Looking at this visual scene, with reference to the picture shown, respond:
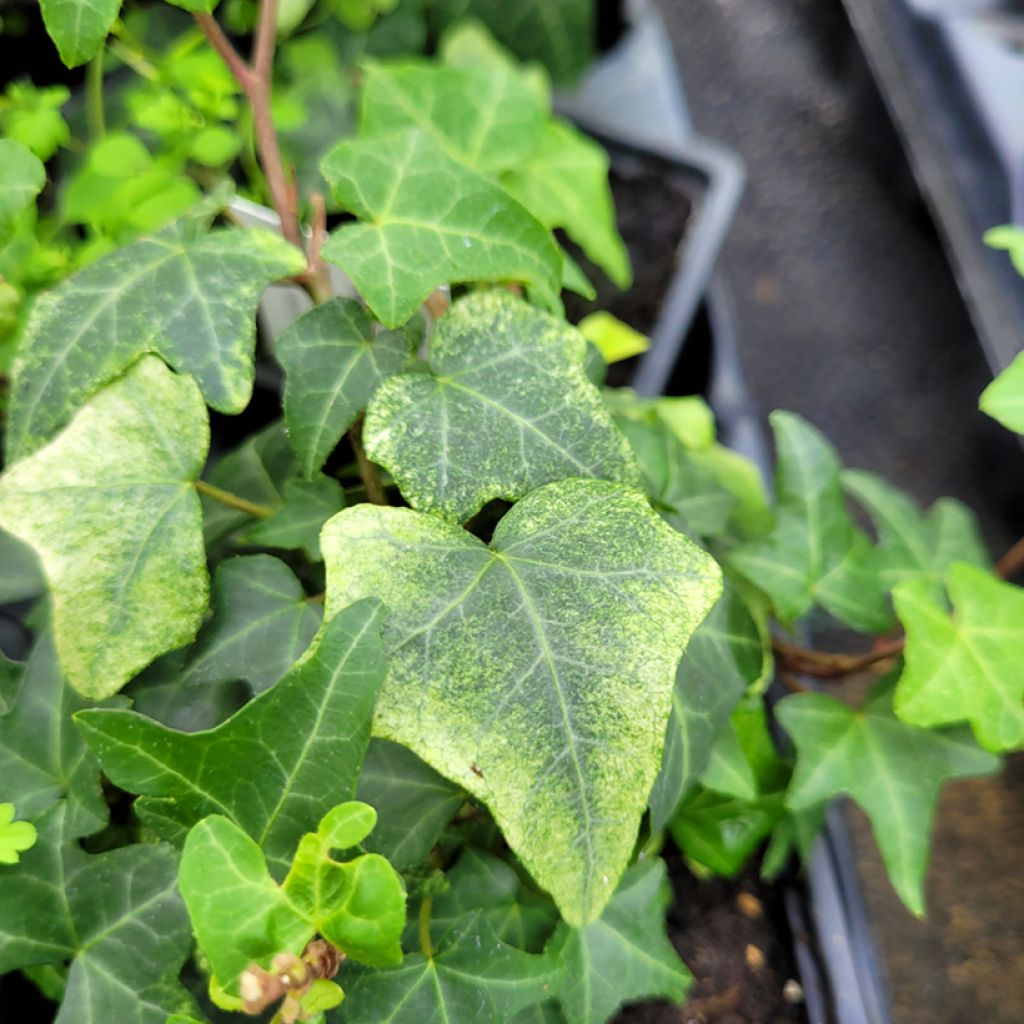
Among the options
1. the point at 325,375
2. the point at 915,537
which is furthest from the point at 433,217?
the point at 915,537

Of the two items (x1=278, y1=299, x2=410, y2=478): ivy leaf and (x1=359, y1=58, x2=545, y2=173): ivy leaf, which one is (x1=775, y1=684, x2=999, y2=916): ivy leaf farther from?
(x1=359, y1=58, x2=545, y2=173): ivy leaf

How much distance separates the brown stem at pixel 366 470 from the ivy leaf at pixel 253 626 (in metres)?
0.07

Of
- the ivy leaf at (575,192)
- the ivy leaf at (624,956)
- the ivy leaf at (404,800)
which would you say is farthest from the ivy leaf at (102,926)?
the ivy leaf at (575,192)

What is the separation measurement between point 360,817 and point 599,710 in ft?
0.39

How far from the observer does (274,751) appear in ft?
1.48

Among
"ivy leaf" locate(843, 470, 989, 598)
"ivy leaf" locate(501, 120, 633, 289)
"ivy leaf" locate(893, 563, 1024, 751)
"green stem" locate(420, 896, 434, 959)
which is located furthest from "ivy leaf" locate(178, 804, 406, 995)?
"ivy leaf" locate(501, 120, 633, 289)

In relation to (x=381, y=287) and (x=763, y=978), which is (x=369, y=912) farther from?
(x=763, y=978)

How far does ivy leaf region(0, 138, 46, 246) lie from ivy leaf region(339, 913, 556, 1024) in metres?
0.44

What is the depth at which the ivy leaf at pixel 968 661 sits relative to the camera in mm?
579

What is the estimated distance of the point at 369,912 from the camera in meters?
0.39

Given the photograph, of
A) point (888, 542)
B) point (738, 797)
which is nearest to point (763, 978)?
point (738, 797)

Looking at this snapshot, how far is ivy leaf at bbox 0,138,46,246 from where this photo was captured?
53 centimetres

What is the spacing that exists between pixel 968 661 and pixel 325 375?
0.42m

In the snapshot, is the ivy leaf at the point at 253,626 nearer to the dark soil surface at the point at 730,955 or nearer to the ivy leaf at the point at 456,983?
the ivy leaf at the point at 456,983
